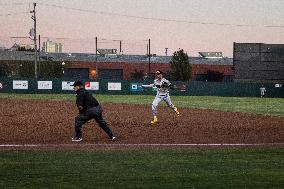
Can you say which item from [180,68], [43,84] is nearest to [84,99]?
[43,84]

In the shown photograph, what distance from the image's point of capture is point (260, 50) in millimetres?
63750

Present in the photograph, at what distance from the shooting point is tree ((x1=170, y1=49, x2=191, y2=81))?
80.8m

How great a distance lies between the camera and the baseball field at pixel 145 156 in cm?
945

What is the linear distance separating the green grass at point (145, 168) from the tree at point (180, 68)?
66.9 meters

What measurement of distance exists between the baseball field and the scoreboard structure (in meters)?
41.1

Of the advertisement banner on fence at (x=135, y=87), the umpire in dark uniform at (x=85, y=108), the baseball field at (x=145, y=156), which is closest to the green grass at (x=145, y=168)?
the baseball field at (x=145, y=156)

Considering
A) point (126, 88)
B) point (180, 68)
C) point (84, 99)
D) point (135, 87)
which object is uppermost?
point (180, 68)

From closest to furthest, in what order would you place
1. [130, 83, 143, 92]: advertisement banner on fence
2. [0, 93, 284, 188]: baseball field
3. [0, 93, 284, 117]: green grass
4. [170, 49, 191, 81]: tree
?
[0, 93, 284, 188]: baseball field, [0, 93, 284, 117]: green grass, [130, 83, 143, 92]: advertisement banner on fence, [170, 49, 191, 81]: tree

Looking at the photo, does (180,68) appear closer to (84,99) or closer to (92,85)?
(92,85)

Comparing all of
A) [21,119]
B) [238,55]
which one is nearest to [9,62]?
[238,55]

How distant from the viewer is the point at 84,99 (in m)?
15.8

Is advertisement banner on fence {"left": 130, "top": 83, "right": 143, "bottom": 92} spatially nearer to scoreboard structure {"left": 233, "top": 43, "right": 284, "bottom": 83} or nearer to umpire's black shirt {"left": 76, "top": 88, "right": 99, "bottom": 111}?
scoreboard structure {"left": 233, "top": 43, "right": 284, "bottom": 83}

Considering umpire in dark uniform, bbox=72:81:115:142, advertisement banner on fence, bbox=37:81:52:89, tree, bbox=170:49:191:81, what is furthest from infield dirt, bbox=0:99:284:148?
tree, bbox=170:49:191:81

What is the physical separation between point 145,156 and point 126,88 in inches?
1815
